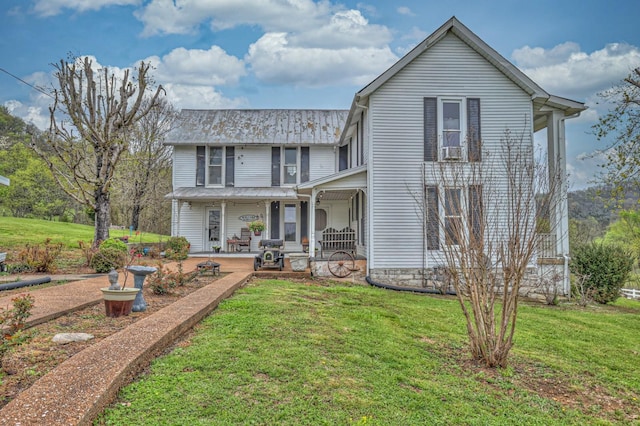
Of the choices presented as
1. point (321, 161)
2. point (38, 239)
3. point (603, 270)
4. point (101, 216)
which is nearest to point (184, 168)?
point (101, 216)

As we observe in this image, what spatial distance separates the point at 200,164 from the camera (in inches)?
724

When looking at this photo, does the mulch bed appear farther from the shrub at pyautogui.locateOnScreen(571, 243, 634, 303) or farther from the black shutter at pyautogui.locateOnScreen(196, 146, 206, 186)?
the black shutter at pyautogui.locateOnScreen(196, 146, 206, 186)

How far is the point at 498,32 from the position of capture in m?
14.1

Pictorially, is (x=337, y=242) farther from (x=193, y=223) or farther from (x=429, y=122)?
(x=193, y=223)

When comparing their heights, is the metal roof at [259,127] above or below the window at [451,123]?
→ above

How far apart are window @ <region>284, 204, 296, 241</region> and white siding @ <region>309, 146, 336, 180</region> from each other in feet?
5.62

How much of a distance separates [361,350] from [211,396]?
208 centimetres

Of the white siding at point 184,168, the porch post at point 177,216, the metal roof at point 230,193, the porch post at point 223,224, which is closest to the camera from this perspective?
the metal roof at point 230,193

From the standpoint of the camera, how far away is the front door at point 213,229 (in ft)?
60.7

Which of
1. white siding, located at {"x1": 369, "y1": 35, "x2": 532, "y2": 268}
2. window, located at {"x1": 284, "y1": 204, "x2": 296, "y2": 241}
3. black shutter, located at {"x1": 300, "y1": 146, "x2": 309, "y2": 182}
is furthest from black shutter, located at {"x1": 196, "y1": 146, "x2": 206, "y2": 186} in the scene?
white siding, located at {"x1": 369, "y1": 35, "x2": 532, "y2": 268}

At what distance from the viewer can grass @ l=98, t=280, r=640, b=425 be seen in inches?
123

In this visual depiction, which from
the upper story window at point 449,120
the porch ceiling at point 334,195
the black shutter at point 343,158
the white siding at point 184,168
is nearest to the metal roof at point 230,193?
the white siding at point 184,168

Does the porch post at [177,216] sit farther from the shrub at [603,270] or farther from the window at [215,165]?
the shrub at [603,270]

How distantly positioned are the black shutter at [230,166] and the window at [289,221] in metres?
2.89
